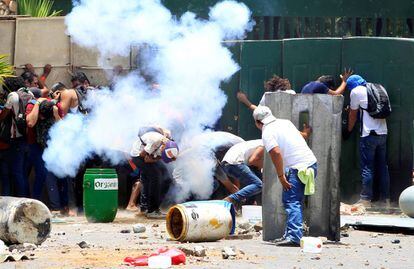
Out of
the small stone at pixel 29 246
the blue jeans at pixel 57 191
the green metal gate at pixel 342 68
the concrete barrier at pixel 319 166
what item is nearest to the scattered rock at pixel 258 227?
the concrete barrier at pixel 319 166

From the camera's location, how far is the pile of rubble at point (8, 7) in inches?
861

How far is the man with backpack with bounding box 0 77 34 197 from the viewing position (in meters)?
17.8

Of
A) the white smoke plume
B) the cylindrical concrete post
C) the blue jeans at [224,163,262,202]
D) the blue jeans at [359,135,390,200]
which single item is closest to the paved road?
the cylindrical concrete post

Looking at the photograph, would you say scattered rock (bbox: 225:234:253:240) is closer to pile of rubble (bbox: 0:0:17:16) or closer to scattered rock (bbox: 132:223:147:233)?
scattered rock (bbox: 132:223:147:233)

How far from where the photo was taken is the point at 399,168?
18.3 metres

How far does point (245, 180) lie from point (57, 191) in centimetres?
303

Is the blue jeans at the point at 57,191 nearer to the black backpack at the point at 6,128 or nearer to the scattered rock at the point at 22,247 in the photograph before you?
the black backpack at the point at 6,128

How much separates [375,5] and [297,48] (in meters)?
4.74

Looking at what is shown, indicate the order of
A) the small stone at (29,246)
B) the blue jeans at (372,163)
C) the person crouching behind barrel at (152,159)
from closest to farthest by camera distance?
the small stone at (29,246) < the person crouching behind barrel at (152,159) < the blue jeans at (372,163)

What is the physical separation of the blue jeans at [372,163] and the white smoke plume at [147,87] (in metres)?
2.37

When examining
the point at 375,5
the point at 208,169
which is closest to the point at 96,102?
the point at 208,169

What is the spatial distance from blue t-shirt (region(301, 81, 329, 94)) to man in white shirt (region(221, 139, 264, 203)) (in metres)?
1.33

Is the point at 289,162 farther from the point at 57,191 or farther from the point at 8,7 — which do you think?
the point at 8,7

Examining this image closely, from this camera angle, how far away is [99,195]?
16828mm
